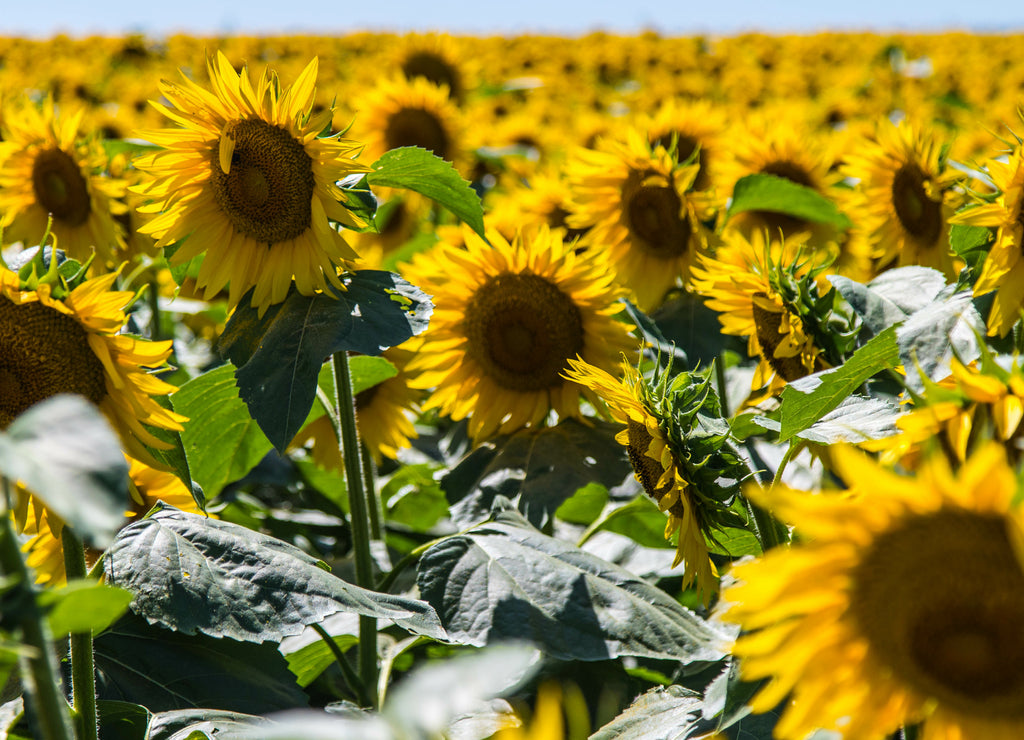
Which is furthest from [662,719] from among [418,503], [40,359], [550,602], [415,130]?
[415,130]

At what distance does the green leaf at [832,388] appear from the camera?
1.23 m

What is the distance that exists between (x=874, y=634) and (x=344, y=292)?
3.19ft

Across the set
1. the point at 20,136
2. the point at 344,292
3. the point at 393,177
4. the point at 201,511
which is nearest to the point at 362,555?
the point at 201,511

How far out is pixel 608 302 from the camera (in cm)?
197

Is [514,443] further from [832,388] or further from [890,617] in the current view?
[890,617]

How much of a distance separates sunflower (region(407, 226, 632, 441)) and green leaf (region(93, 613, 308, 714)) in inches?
25.9

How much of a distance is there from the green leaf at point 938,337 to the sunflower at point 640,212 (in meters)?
0.87

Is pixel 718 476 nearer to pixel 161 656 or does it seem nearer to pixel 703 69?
pixel 161 656

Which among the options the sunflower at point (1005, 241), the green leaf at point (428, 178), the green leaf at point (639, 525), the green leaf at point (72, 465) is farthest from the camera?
the green leaf at point (639, 525)

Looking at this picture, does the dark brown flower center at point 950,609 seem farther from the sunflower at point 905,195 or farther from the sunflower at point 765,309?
the sunflower at point 905,195

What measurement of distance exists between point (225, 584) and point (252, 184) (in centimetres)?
59

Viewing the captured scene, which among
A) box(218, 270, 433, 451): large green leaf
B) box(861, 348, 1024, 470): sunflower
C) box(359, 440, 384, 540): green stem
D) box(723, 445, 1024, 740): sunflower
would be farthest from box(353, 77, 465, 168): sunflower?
box(723, 445, 1024, 740): sunflower

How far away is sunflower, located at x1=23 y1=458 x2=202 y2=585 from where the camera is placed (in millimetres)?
1544

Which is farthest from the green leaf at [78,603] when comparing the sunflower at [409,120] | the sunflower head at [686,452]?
the sunflower at [409,120]
